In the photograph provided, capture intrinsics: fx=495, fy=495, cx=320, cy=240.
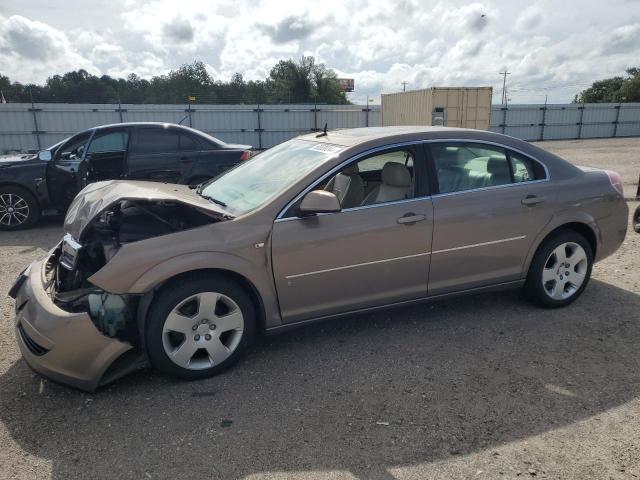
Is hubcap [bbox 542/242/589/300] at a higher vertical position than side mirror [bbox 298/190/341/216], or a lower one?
lower

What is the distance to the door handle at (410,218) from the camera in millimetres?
3645

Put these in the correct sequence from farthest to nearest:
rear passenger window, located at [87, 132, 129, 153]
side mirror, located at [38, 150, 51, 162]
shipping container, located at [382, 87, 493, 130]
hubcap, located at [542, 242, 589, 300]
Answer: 1. shipping container, located at [382, 87, 493, 130]
2. rear passenger window, located at [87, 132, 129, 153]
3. side mirror, located at [38, 150, 51, 162]
4. hubcap, located at [542, 242, 589, 300]

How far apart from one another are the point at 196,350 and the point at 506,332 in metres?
2.43

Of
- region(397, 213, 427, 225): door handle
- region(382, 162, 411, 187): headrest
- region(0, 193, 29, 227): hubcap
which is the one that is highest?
region(382, 162, 411, 187): headrest

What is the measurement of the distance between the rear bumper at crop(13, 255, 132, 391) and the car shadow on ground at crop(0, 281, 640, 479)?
0.72ft

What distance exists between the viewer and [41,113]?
1909 centimetres

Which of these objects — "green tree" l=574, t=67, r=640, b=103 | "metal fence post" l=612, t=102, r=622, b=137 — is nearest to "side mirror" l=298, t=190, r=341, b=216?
"metal fence post" l=612, t=102, r=622, b=137

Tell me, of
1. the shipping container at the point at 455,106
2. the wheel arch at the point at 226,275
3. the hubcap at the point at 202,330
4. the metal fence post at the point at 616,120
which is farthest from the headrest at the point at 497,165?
the metal fence post at the point at 616,120

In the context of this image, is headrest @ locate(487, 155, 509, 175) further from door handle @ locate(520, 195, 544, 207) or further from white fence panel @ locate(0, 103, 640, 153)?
white fence panel @ locate(0, 103, 640, 153)

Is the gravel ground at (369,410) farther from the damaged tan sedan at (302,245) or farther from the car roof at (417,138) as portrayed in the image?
the car roof at (417,138)

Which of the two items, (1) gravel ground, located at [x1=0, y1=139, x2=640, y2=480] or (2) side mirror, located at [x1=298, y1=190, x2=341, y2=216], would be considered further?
(2) side mirror, located at [x1=298, y1=190, x2=341, y2=216]

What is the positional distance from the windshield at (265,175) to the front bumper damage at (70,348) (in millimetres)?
1179

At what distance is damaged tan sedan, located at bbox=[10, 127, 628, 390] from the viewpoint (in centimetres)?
310

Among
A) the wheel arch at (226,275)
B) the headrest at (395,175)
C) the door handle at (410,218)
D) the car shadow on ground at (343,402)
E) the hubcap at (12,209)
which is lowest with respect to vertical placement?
the car shadow on ground at (343,402)
